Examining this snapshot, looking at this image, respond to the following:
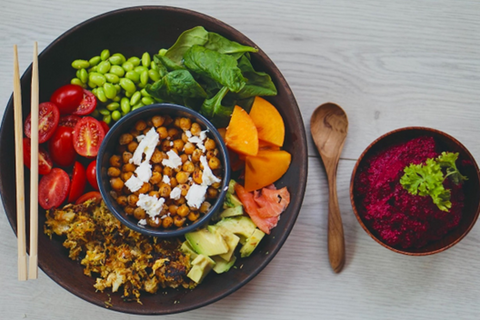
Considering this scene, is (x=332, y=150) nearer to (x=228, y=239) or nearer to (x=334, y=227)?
(x=334, y=227)

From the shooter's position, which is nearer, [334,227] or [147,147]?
[147,147]

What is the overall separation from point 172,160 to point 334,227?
0.86m

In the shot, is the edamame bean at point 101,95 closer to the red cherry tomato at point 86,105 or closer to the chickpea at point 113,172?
the red cherry tomato at point 86,105

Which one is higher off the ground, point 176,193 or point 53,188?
point 176,193

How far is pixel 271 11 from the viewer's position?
2.27m

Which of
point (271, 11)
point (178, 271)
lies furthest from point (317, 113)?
point (178, 271)

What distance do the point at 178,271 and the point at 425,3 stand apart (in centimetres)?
185

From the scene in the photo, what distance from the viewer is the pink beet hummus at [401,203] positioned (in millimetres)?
1916

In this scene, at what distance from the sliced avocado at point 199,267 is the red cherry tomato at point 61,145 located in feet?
2.49

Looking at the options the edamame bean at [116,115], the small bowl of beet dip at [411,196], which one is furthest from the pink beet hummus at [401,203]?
the edamame bean at [116,115]

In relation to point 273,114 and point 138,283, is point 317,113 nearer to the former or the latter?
point 273,114

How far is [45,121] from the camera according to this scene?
1.99 meters

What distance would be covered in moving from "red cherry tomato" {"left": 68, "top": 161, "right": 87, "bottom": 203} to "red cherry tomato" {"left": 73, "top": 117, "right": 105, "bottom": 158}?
0.07 metres

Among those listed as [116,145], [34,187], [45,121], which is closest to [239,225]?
[116,145]
